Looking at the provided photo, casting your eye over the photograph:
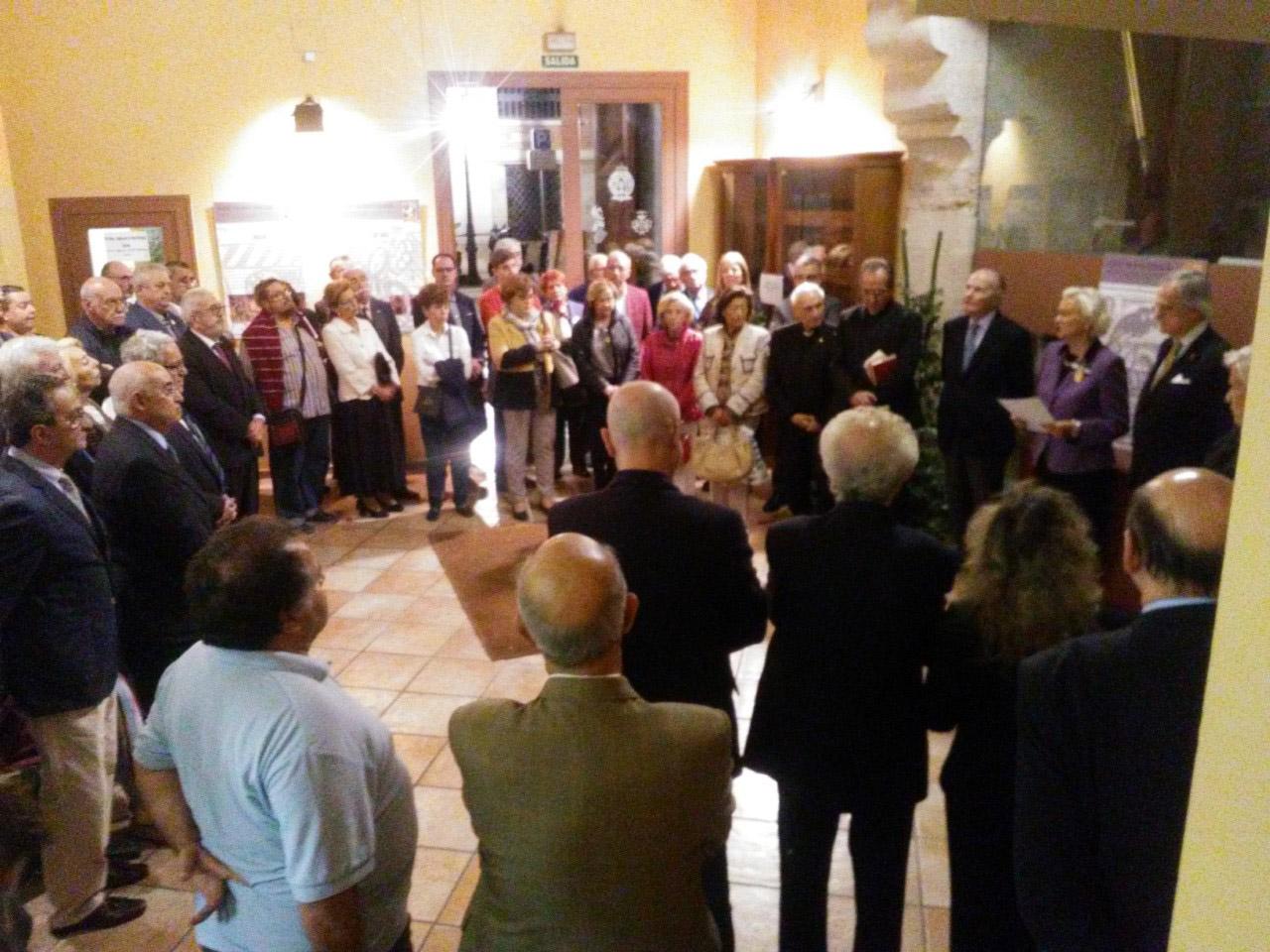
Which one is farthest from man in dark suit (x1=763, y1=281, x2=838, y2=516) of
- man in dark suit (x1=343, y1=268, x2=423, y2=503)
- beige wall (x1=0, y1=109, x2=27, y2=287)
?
beige wall (x1=0, y1=109, x2=27, y2=287)

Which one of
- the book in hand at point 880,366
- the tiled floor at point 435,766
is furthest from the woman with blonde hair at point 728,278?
the tiled floor at point 435,766

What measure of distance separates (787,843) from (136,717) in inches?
75.3

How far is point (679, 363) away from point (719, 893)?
371 centimetres

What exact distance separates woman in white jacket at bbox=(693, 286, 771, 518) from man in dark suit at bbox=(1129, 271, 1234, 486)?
87.9 inches

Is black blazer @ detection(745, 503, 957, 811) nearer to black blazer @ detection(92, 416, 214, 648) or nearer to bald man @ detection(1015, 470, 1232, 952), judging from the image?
bald man @ detection(1015, 470, 1232, 952)

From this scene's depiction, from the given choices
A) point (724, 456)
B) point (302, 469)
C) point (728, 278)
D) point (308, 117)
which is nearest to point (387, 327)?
point (302, 469)

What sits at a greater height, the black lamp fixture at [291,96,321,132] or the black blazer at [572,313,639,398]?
the black lamp fixture at [291,96,321,132]

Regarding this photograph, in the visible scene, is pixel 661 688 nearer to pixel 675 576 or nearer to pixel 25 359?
pixel 675 576

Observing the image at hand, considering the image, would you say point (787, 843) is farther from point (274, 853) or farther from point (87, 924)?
point (87, 924)

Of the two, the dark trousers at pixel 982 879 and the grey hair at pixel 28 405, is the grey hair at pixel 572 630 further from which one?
the grey hair at pixel 28 405

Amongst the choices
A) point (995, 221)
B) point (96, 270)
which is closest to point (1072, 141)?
point (995, 221)

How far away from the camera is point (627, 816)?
133cm

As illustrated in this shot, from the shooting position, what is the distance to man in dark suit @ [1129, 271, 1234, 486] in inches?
138

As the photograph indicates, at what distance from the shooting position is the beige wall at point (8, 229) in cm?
735
